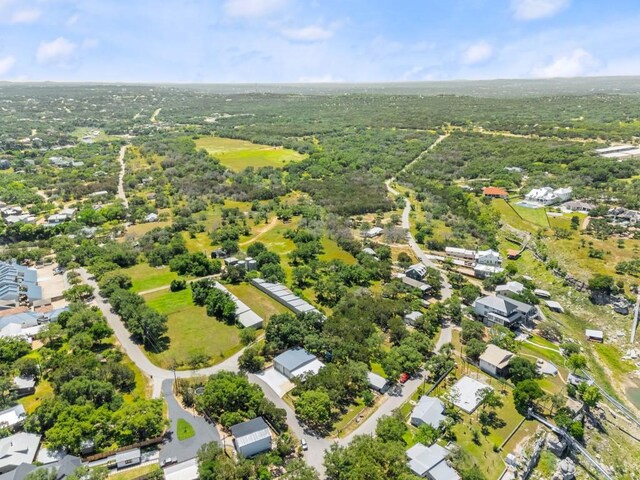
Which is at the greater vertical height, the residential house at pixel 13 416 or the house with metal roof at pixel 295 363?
the residential house at pixel 13 416

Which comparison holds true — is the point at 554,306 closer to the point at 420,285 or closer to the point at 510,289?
the point at 510,289

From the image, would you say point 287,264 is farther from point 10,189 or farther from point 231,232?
point 10,189

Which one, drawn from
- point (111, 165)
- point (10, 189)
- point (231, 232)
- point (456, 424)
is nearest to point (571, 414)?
point (456, 424)

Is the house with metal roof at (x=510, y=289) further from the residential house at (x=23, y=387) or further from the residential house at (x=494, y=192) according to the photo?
the residential house at (x=23, y=387)

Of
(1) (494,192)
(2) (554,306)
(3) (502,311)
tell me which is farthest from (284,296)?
(1) (494,192)

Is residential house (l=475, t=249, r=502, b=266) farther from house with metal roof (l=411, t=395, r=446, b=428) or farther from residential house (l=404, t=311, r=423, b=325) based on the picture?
house with metal roof (l=411, t=395, r=446, b=428)

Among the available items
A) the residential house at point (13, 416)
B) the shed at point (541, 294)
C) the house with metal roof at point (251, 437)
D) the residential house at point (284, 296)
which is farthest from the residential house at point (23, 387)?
the shed at point (541, 294)
